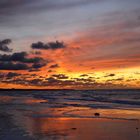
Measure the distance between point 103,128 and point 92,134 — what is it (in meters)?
2.40

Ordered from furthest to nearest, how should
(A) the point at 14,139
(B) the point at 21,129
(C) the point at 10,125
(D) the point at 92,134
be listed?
1. (C) the point at 10,125
2. (B) the point at 21,129
3. (D) the point at 92,134
4. (A) the point at 14,139

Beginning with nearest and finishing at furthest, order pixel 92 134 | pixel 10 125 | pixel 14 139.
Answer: pixel 14 139 → pixel 92 134 → pixel 10 125

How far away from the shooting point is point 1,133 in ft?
58.7

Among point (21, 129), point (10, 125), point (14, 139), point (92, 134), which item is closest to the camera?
point (14, 139)

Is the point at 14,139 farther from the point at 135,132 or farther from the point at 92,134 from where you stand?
the point at 135,132

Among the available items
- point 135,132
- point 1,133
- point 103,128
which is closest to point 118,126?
point 103,128

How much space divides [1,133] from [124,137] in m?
6.42

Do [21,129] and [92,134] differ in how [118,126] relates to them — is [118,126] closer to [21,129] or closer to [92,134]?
[92,134]

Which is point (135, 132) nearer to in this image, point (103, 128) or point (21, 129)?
point (103, 128)

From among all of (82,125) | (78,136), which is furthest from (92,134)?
(82,125)

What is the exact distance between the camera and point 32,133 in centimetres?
1802

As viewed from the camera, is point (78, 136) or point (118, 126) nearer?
point (78, 136)

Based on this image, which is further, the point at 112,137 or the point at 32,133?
the point at 32,133

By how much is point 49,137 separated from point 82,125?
515 cm
